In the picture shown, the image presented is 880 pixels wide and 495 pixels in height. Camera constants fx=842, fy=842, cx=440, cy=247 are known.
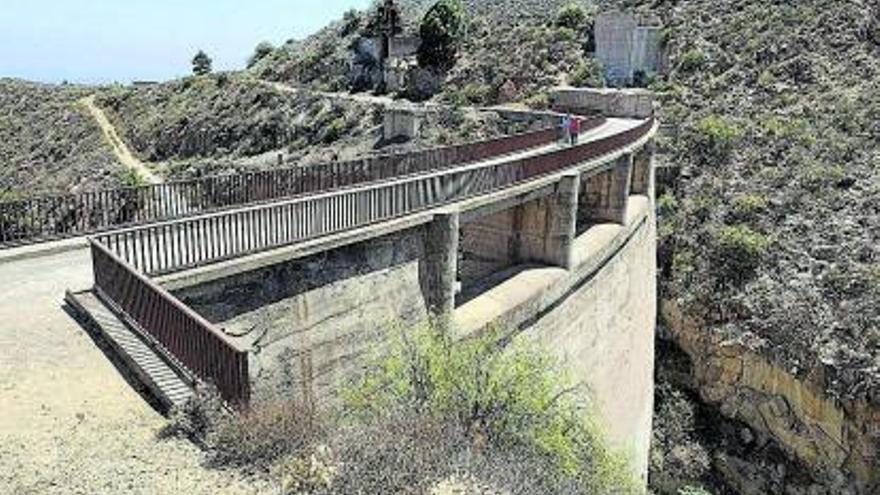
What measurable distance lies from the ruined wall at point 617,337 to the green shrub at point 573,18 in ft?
117

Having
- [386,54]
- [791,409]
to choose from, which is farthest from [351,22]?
[791,409]

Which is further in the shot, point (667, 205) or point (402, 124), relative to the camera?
point (402, 124)

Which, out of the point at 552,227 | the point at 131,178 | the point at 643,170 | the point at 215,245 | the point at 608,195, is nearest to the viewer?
the point at 215,245

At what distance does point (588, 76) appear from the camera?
2351 inches

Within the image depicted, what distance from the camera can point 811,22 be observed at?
182ft

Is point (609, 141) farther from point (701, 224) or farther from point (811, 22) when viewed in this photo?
point (811, 22)

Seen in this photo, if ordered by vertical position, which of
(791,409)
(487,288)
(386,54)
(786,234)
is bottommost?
(791,409)

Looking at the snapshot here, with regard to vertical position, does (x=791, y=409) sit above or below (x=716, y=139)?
below

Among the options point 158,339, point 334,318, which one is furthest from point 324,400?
point 158,339

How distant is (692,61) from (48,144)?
5257cm

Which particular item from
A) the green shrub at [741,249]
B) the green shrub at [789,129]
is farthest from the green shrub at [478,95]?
the green shrub at [741,249]

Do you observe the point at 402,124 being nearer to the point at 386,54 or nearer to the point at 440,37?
the point at 440,37

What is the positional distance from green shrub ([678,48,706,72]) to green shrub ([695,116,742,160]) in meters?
11.4

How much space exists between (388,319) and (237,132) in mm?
53246
